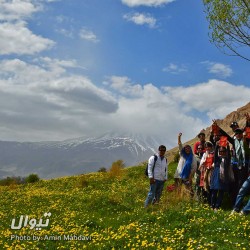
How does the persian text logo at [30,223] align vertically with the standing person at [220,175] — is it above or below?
below

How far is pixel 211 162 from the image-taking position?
15.7 meters

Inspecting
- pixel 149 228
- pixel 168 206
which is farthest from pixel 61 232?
pixel 168 206

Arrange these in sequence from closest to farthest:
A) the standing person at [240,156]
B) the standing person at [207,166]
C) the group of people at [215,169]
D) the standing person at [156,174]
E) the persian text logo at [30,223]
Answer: the standing person at [240,156]
the group of people at [215,169]
the persian text logo at [30,223]
the standing person at [207,166]
the standing person at [156,174]

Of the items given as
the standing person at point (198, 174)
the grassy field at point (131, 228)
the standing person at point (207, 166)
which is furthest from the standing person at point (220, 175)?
the standing person at point (198, 174)

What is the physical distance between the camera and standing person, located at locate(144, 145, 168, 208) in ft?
55.6

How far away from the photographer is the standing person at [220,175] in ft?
49.7

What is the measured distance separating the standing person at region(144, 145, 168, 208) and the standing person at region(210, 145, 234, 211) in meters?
2.44

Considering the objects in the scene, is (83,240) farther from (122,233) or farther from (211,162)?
(211,162)

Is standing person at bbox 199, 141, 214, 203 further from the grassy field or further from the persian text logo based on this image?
the persian text logo

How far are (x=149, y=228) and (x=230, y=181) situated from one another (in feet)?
15.0

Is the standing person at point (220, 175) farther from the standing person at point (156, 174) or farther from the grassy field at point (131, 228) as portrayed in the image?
the standing person at point (156, 174)

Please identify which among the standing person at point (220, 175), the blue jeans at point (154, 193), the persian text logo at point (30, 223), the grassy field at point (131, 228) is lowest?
the persian text logo at point (30, 223)

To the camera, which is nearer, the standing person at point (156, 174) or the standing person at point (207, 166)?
the standing person at point (207, 166)

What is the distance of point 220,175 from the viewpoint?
50.0 ft
